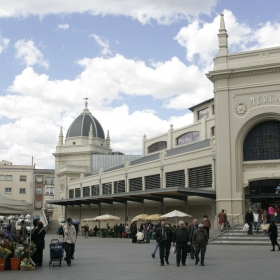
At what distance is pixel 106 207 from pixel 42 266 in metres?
36.0

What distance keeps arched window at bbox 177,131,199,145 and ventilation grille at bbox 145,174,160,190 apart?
9.70 m

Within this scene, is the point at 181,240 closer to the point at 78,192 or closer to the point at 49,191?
the point at 78,192

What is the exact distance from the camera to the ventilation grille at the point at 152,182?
145ft

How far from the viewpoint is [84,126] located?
8175 centimetres

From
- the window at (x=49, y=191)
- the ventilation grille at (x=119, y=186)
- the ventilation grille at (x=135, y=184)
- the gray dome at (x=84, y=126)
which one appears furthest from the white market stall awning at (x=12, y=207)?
the window at (x=49, y=191)

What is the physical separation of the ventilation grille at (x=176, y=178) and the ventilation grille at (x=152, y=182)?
1.89 metres

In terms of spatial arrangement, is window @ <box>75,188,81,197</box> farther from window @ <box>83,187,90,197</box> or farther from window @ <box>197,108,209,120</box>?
window @ <box>197,108,209,120</box>

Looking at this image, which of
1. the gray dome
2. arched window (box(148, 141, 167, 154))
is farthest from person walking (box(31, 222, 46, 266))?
the gray dome

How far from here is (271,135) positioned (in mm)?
33625

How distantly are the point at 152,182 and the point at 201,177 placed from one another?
27.0ft

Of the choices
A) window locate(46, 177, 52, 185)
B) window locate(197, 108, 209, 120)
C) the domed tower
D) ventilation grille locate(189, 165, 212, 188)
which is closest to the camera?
ventilation grille locate(189, 165, 212, 188)

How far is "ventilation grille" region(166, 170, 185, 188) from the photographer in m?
40.4

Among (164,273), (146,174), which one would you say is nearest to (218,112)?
(146,174)

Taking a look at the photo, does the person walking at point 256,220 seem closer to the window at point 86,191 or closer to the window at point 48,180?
the window at point 86,191
